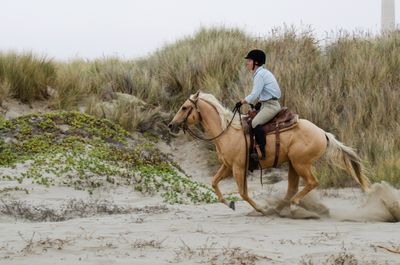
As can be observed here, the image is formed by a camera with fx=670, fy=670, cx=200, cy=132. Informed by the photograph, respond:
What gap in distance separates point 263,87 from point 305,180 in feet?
5.11

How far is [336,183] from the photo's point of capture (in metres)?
13.1

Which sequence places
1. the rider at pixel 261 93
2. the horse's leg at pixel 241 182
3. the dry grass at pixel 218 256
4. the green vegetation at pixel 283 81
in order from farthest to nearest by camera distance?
the green vegetation at pixel 283 81 < the rider at pixel 261 93 < the horse's leg at pixel 241 182 < the dry grass at pixel 218 256

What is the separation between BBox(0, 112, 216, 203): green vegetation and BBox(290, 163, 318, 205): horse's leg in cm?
224

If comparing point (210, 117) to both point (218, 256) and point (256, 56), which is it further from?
point (218, 256)

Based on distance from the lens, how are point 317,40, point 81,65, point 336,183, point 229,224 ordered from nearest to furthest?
1. point 229,224
2. point 336,183
3. point 317,40
4. point 81,65

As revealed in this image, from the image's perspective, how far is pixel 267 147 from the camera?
10172mm

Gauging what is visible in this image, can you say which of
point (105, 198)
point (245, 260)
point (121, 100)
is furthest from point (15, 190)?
point (121, 100)

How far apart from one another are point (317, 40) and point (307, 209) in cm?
1220

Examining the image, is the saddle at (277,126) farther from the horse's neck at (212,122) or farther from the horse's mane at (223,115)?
the horse's neck at (212,122)

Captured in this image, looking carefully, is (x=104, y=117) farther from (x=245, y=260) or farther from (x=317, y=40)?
(x=245, y=260)

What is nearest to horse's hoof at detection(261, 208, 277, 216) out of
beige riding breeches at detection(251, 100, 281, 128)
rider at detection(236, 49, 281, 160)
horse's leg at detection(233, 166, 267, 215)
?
horse's leg at detection(233, 166, 267, 215)

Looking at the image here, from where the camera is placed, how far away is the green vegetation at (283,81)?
1603 cm

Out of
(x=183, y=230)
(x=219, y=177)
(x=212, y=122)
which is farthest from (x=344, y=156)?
(x=183, y=230)

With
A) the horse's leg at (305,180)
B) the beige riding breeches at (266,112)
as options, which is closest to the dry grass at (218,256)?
the horse's leg at (305,180)
